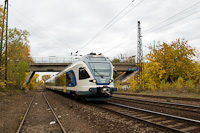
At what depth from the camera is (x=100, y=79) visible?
31.5ft

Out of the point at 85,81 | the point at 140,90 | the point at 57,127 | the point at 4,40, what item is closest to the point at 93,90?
the point at 85,81

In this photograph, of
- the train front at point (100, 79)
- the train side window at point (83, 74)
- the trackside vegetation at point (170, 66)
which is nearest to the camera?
the train front at point (100, 79)

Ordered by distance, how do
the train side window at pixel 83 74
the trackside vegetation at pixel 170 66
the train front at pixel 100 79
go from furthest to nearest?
the trackside vegetation at pixel 170 66 → the train side window at pixel 83 74 → the train front at pixel 100 79

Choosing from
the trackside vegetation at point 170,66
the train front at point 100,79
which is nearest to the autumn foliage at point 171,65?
the trackside vegetation at point 170,66

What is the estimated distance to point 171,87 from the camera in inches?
686

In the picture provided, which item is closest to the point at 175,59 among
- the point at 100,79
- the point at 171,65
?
the point at 171,65

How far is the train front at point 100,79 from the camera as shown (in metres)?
9.40

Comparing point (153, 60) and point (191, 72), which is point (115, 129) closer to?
point (153, 60)

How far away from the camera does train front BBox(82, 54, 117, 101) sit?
370 inches

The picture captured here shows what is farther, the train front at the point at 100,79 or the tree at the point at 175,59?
the tree at the point at 175,59

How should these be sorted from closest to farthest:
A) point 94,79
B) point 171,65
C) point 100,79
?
1. point 94,79
2. point 100,79
3. point 171,65

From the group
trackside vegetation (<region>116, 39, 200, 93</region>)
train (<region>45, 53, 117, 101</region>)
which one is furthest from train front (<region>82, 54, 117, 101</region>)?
trackside vegetation (<region>116, 39, 200, 93</region>)

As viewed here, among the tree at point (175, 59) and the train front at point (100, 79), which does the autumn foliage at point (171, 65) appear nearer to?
the tree at point (175, 59)

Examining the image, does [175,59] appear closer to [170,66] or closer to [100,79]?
[170,66]
